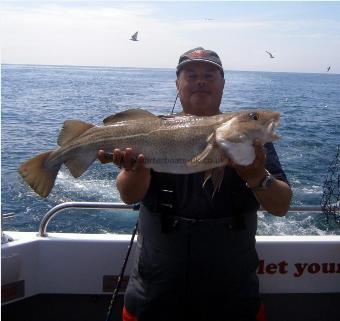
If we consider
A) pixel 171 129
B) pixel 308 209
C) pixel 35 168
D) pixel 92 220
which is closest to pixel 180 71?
pixel 171 129

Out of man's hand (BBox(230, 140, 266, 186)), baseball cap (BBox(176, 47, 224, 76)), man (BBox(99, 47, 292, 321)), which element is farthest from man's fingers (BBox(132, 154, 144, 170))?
baseball cap (BBox(176, 47, 224, 76))

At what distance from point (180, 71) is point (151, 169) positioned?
0.93 metres

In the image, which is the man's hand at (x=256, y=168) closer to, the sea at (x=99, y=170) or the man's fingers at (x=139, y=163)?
the sea at (x=99, y=170)

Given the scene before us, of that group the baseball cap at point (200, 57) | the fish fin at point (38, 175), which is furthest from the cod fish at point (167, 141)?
the baseball cap at point (200, 57)

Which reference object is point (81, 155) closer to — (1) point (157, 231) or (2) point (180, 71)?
(1) point (157, 231)

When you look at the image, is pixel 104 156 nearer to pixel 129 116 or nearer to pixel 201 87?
pixel 129 116

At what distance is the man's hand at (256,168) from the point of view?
3.06 meters

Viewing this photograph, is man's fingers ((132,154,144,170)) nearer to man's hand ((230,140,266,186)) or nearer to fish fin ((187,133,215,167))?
fish fin ((187,133,215,167))

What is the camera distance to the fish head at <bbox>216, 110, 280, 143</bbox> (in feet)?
10.2

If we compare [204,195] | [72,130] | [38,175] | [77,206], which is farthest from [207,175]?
[77,206]

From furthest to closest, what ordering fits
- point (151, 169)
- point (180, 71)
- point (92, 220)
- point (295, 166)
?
1. point (295, 166)
2. point (92, 220)
3. point (180, 71)
4. point (151, 169)

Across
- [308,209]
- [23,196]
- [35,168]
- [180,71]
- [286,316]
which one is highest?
[180,71]

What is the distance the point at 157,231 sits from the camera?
3.27m

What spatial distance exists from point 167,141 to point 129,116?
411 mm
